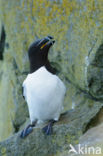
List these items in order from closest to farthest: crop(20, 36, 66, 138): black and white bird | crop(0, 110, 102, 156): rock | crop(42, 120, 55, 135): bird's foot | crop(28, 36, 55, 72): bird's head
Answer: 1. crop(0, 110, 102, 156): rock
2. crop(42, 120, 55, 135): bird's foot
3. crop(20, 36, 66, 138): black and white bird
4. crop(28, 36, 55, 72): bird's head

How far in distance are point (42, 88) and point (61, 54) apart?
111 cm

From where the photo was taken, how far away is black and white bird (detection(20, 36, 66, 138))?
16.9 ft

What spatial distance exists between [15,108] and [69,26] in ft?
6.86

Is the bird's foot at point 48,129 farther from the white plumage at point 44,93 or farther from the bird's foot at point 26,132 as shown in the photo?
the white plumage at point 44,93

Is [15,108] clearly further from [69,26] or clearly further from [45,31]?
[69,26]

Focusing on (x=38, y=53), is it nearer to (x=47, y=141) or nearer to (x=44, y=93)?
(x=44, y=93)

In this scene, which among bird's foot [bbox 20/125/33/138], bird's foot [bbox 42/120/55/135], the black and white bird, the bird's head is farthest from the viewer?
the bird's head

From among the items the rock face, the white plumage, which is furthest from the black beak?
the rock face

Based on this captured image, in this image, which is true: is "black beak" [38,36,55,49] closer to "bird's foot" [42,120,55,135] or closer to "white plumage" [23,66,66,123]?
"white plumage" [23,66,66,123]

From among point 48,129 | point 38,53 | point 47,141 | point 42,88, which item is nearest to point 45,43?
point 38,53

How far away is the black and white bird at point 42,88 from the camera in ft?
16.9

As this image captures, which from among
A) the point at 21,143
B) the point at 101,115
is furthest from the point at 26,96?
the point at 101,115

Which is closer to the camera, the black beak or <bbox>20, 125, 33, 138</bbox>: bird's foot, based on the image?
<bbox>20, 125, 33, 138</bbox>: bird's foot

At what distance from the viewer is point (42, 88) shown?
5121 mm
